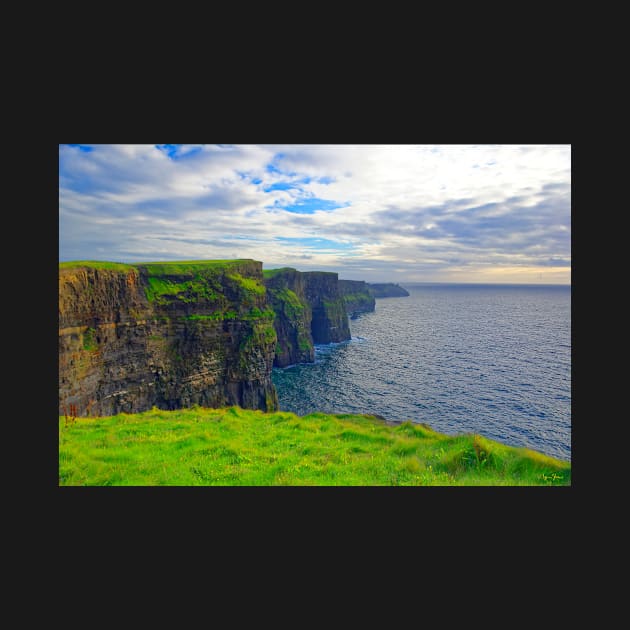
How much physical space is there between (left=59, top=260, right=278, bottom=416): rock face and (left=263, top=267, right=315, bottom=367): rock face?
26.7 meters

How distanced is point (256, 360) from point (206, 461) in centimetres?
4346

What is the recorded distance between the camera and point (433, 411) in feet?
159

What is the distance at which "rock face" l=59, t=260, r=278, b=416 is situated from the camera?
1252 inches

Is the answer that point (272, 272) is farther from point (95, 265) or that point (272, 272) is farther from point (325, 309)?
point (95, 265)

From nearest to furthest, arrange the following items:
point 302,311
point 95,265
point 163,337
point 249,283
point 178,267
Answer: point 95,265 → point 163,337 → point 178,267 → point 249,283 → point 302,311

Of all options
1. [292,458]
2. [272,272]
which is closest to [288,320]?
[272,272]

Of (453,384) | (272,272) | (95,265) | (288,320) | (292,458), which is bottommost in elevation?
(453,384)

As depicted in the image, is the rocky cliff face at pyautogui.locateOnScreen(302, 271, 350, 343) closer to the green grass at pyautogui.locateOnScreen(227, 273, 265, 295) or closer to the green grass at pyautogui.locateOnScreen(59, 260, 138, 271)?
the green grass at pyautogui.locateOnScreen(227, 273, 265, 295)

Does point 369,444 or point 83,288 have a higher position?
point 83,288

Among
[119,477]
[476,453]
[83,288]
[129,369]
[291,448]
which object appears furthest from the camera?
[129,369]

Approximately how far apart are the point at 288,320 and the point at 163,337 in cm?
4623

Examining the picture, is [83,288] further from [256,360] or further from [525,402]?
[525,402]

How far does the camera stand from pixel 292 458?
963cm

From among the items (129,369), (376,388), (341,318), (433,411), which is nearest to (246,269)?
(129,369)
